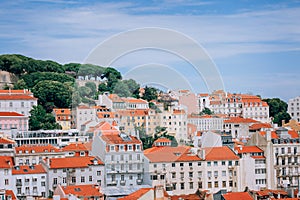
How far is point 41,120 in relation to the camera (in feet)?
144

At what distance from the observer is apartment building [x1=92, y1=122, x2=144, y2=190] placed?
28344mm

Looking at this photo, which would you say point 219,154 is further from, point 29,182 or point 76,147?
point 29,182

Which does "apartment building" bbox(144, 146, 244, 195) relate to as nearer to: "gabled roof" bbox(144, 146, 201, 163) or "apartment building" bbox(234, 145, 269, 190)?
"gabled roof" bbox(144, 146, 201, 163)

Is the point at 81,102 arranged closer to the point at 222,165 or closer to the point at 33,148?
the point at 33,148

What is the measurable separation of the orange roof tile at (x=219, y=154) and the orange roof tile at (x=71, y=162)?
4176mm

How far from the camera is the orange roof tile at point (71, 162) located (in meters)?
27.7

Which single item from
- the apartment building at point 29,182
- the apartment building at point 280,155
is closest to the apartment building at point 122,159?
the apartment building at point 29,182

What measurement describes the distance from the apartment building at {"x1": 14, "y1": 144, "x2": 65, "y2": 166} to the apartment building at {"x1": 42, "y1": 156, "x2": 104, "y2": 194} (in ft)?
5.95

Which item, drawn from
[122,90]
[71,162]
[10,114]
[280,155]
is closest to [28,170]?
[71,162]

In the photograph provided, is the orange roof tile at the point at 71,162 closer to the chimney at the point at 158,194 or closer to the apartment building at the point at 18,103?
the chimney at the point at 158,194

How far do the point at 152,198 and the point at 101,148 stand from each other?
7066mm

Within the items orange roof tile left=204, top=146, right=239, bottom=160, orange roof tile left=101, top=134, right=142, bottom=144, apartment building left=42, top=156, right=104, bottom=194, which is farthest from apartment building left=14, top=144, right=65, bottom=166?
orange roof tile left=204, top=146, right=239, bottom=160

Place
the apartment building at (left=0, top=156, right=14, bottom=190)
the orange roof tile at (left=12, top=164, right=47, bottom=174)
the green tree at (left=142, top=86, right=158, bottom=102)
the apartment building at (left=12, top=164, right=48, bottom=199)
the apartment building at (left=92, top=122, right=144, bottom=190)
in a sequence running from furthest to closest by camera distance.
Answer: the green tree at (left=142, top=86, right=158, bottom=102) → the apartment building at (left=92, top=122, right=144, bottom=190) → the orange roof tile at (left=12, top=164, right=47, bottom=174) → the apartment building at (left=12, top=164, right=48, bottom=199) → the apartment building at (left=0, top=156, right=14, bottom=190)

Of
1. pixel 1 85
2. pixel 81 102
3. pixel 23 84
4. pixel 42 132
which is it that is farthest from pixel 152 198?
pixel 1 85
